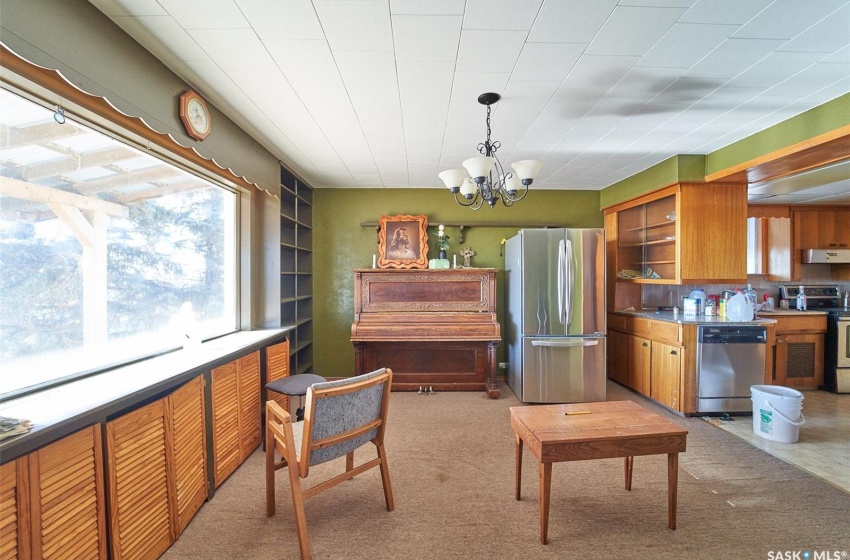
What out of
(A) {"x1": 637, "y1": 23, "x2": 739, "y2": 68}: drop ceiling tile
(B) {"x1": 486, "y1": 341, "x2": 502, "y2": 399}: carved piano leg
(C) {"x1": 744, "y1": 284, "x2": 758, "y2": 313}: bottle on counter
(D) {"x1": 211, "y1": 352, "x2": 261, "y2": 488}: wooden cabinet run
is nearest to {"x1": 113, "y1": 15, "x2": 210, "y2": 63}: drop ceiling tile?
(D) {"x1": 211, "y1": 352, "x2": 261, "y2": 488}: wooden cabinet run

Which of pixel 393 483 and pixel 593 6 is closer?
pixel 593 6

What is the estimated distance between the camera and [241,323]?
10.3 feet

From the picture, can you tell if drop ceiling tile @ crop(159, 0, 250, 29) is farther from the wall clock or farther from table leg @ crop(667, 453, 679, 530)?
table leg @ crop(667, 453, 679, 530)

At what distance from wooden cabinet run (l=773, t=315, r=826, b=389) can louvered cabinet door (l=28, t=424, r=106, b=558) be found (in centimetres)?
571

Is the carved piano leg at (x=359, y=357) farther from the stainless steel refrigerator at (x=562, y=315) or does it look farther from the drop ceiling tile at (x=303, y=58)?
the drop ceiling tile at (x=303, y=58)

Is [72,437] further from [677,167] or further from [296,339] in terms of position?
[677,167]

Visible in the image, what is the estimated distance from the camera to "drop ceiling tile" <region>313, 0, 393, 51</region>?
145cm

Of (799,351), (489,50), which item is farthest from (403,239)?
(799,351)

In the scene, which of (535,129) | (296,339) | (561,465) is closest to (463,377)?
(561,465)

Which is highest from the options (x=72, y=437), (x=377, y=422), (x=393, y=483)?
(x=72, y=437)

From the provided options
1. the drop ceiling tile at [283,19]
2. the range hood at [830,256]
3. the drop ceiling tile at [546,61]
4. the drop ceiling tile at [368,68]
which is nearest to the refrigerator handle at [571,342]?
the drop ceiling tile at [546,61]

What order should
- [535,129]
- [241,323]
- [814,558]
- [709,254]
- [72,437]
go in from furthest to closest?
[709,254] → [241,323] → [535,129] → [814,558] → [72,437]

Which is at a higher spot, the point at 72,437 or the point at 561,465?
the point at 72,437

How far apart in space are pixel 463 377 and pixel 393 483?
185 cm
